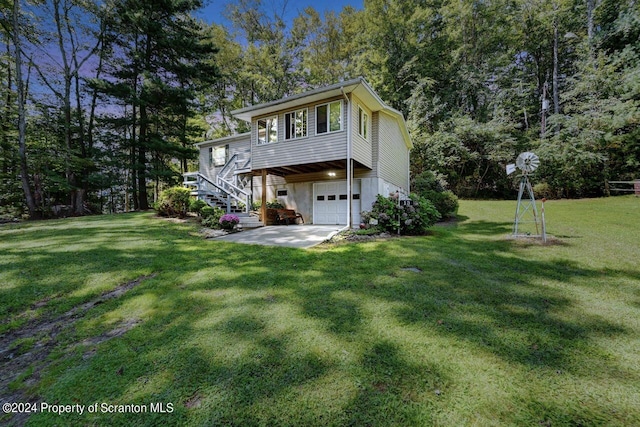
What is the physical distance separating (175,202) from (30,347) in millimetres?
9043

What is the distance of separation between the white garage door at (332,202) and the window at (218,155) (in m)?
7.38

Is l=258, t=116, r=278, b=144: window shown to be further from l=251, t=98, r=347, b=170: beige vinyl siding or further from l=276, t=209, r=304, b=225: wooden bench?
l=276, t=209, r=304, b=225: wooden bench

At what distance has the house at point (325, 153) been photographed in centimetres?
950

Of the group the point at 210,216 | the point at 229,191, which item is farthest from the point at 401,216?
the point at 229,191

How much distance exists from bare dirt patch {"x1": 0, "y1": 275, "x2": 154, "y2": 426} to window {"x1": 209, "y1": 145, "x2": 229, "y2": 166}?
538 inches

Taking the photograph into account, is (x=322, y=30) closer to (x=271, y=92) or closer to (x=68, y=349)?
(x=271, y=92)

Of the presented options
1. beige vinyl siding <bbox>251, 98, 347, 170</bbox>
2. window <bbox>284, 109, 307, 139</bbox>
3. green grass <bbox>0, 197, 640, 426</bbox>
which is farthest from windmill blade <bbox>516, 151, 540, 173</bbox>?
window <bbox>284, 109, 307, 139</bbox>

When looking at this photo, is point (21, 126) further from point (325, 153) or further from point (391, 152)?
point (391, 152)

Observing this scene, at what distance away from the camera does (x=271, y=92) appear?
2245 centimetres

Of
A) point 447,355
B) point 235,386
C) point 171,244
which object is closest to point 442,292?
point 447,355

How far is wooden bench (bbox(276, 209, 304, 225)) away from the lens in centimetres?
1197

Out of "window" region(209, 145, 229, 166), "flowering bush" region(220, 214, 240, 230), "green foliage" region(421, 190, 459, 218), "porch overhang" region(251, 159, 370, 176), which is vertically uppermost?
"window" region(209, 145, 229, 166)

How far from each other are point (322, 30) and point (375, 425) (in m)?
28.6

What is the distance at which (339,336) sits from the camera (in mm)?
2746
